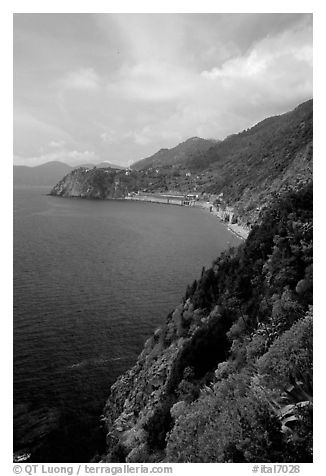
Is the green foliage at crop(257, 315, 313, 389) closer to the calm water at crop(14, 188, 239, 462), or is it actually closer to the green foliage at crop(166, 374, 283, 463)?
the green foliage at crop(166, 374, 283, 463)

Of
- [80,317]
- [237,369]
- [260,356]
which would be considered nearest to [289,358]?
[260,356]

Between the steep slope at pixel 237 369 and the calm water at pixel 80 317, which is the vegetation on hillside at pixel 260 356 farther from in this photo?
the calm water at pixel 80 317

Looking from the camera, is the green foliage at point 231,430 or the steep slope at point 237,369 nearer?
the green foliage at point 231,430

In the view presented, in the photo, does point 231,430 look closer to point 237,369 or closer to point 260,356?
point 260,356

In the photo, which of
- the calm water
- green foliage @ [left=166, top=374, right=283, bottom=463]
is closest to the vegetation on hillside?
green foliage @ [left=166, top=374, right=283, bottom=463]

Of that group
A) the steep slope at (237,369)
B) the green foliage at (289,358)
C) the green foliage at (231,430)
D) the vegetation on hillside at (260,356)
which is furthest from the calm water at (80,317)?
the green foliage at (289,358)
